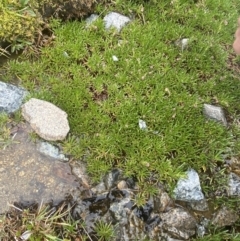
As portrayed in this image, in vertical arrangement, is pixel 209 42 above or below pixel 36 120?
above

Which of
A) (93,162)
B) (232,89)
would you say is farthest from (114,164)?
(232,89)

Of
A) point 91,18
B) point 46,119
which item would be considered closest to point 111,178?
point 46,119

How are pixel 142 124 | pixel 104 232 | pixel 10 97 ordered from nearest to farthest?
pixel 104 232, pixel 10 97, pixel 142 124

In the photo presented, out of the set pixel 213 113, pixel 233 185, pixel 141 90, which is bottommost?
pixel 233 185

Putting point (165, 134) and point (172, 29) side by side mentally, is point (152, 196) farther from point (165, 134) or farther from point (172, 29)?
point (172, 29)

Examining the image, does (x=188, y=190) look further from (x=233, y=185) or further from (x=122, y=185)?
(x=122, y=185)

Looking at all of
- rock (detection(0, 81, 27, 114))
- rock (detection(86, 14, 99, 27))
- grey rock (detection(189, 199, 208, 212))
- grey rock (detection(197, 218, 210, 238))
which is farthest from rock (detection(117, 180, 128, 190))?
rock (detection(86, 14, 99, 27))

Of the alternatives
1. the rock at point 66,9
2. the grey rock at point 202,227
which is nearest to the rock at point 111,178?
the grey rock at point 202,227

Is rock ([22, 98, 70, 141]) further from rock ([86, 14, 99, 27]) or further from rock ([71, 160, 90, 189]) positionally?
rock ([86, 14, 99, 27])
